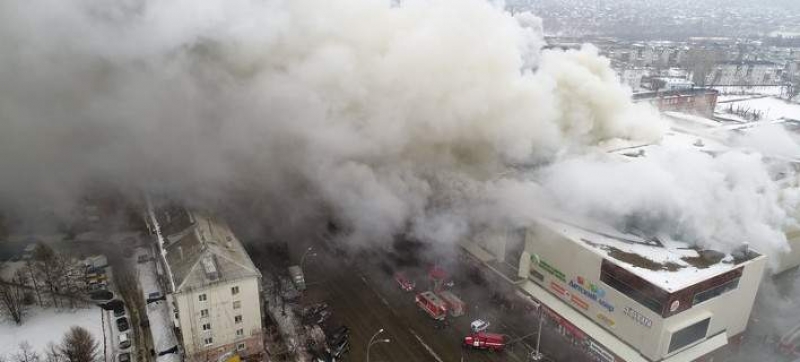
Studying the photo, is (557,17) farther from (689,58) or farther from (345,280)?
(345,280)

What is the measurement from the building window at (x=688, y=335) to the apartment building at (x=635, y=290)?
4cm

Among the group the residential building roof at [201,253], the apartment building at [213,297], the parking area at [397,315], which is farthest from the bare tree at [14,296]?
the parking area at [397,315]

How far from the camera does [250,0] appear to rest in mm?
15086

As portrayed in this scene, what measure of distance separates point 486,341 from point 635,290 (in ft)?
13.9

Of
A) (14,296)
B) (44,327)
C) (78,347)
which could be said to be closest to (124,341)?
(78,347)

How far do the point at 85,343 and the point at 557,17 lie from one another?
106989 mm

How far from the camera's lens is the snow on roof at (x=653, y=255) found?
555 inches

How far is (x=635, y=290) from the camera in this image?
14.2 meters

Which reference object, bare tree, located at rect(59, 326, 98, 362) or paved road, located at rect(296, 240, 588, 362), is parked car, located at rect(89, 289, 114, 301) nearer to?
bare tree, located at rect(59, 326, 98, 362)

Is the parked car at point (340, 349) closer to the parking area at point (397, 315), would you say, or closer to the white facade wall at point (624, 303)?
the parking area at point (397, 315)

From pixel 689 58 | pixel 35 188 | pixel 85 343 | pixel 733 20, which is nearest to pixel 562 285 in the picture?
pixel 85 343

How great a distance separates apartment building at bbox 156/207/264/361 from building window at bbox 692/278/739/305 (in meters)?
11.5

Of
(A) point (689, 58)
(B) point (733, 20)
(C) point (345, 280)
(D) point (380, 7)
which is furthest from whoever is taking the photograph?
(B) point (733, 20)

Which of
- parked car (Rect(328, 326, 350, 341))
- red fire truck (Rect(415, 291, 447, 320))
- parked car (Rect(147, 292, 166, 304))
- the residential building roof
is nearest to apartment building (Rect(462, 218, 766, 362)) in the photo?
red fire truck (Rect(415, 291, 447, 320))
